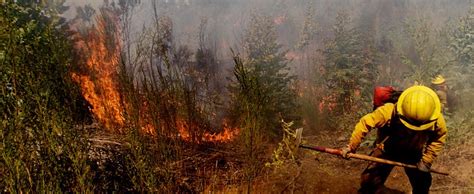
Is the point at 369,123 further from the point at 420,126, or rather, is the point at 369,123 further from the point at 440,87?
the point at 440,87

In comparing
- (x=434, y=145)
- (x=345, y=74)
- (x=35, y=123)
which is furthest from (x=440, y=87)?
(x=35, y=123)

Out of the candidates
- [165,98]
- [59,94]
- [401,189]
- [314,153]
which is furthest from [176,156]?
[314,153]

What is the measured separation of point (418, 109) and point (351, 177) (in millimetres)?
3530

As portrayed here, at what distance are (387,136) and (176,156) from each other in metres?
2.86

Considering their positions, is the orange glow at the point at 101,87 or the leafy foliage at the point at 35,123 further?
the orange glow at the point at 101,87

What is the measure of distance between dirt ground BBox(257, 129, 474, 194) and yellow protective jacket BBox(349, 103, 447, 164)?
6.14ft

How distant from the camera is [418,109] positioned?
13.0ft

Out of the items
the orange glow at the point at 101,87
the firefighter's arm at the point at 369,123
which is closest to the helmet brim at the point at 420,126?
the firefighter's arm at the point at 369,123

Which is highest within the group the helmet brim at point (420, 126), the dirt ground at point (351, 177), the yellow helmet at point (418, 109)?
the yellow helmet at point (418, 109)

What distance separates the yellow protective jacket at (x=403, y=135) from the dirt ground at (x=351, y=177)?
6.14ft

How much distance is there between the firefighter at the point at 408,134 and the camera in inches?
158

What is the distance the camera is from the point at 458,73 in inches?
443

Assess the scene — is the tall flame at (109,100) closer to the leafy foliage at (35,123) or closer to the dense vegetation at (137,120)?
the dense vegetation at (137,120)

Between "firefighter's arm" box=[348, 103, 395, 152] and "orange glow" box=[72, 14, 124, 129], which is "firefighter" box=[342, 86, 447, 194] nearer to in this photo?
"firefighter's arm" box=[348, 103, 395, 152]
